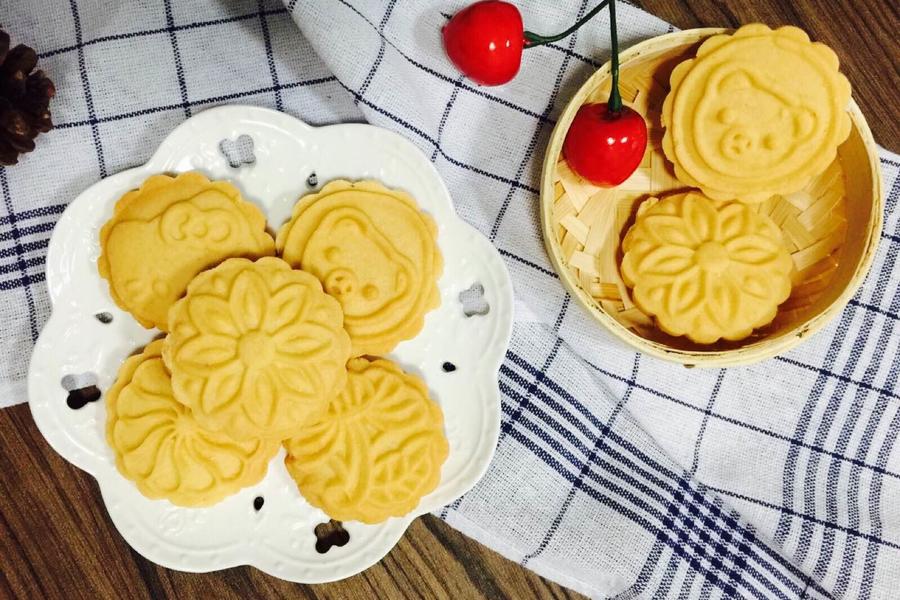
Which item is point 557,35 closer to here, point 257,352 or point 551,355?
point 551,355

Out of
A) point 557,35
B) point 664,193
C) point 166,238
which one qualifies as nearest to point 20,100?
point 166,238

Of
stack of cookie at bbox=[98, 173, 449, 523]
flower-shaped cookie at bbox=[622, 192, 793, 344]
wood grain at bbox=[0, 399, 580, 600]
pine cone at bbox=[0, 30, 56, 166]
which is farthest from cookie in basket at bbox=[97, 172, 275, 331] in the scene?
flower-shaped cookie at bbox=[622, 192, 793, 344]

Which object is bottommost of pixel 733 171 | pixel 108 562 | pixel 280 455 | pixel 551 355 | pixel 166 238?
pixel 108 562

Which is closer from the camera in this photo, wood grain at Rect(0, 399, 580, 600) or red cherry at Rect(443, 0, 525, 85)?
red cherry at Rect(443, 0, 525, 85)

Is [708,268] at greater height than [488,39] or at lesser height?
lesser

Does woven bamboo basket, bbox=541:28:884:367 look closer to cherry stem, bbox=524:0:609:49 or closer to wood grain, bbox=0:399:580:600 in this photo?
cherry stem, bbox=524:0:609:49

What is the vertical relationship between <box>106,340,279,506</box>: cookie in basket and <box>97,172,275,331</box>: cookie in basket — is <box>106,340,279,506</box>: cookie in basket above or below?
below

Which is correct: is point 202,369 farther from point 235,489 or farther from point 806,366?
point 806,366

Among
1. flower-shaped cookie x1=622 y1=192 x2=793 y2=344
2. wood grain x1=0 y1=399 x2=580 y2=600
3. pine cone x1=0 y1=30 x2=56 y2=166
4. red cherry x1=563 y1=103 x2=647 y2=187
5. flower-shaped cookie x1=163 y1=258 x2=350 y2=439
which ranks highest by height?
red cherry x1=563 y1=103 x2=647 y2=187

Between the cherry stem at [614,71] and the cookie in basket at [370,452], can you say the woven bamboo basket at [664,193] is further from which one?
the cookie in basket at [370,452]
